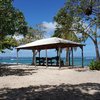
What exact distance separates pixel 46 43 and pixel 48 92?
15.7m

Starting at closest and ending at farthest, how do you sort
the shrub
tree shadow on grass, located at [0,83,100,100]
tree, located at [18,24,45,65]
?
1. tree shadow on grass, located at [0,83,100,100]
2. the shrub
3. tree, located at [18,24,45,65]

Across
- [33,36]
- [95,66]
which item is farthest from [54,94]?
[33,36]

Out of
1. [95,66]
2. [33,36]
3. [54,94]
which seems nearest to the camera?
[54,94]

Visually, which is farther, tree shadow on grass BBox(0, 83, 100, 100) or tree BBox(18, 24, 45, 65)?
tree BBox(18, 24, 45, 65)

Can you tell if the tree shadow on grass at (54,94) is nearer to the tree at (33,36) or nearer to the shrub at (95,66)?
the shrub at (95,66)

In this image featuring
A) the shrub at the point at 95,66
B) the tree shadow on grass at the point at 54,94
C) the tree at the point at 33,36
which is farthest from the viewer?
the tree at the point at 33,36

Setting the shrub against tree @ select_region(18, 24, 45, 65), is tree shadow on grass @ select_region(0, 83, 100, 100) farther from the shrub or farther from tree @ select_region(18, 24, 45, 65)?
tree @ select_region(18, 24, 45, 65)

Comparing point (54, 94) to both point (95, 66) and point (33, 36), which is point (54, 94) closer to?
point (95, 66)

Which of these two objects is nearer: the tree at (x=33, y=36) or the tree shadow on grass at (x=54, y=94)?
the tree shadow on grass at (x=54, y=94)

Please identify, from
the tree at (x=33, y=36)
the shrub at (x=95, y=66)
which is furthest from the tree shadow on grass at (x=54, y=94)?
the tree at (x=33, y=36)

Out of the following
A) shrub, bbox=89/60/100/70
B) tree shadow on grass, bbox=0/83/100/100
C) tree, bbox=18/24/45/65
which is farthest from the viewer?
tree, bbox=18/24/45/65

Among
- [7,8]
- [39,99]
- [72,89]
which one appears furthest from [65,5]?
[39,99]

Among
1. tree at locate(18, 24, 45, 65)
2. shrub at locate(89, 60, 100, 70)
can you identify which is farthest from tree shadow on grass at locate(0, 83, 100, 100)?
tree at locate(18, 24, 45, 65)

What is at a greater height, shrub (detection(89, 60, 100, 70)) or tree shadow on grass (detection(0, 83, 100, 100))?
shrub (detection(89, 60, 100, 70))
